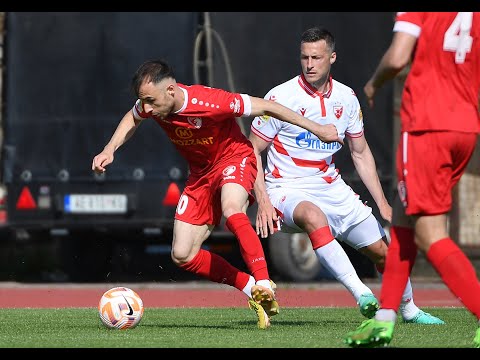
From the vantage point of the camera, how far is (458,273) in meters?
7.27

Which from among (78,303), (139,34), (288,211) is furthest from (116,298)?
(139,34)

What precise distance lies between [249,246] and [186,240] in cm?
91

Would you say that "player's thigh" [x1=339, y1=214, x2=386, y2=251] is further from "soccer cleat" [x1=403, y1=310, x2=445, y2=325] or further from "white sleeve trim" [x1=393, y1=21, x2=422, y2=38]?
"white sleeve trim" [x1=393, y1=21, x2=422, y2=38]

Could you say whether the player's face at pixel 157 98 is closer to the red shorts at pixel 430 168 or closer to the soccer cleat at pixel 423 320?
the soccer cleat at pixel 423 320

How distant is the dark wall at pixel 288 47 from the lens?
A: 17.3 meters

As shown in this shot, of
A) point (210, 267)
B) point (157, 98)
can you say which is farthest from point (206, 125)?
point (210, 267)

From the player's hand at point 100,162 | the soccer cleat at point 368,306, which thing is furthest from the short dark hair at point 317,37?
the soccer cleat at point 368,306

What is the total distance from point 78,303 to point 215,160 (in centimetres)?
471

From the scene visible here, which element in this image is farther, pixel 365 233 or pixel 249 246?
pixel 365 233

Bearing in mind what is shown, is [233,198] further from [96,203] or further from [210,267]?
[96,203]

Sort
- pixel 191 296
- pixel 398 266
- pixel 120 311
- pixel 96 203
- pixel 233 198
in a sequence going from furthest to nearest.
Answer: pixel 96 203 → pixel 191 296 → pixel 233 198 → pixel 120 311 → pixel 398 266

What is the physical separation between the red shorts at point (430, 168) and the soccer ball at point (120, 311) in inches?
120

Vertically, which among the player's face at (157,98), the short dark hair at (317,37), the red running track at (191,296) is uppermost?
the short dark hair at (317,37)
